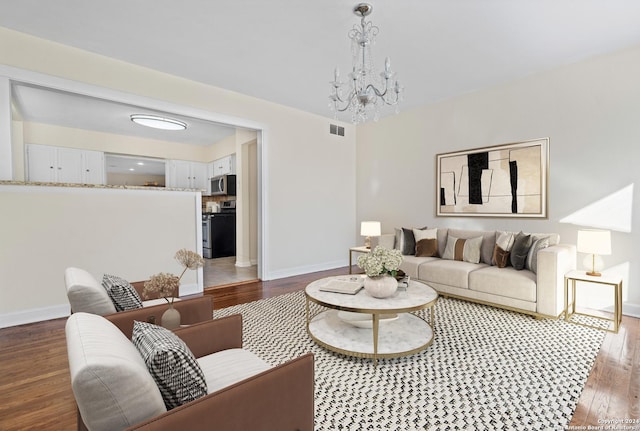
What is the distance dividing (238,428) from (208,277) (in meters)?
4.44

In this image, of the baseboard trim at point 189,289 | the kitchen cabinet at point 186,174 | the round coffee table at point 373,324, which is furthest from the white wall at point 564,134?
the kitchen cabinet at point 186,174

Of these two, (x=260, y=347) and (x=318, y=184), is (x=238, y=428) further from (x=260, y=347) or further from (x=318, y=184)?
(x=318, y=184)

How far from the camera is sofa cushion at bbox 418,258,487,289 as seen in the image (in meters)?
3.63

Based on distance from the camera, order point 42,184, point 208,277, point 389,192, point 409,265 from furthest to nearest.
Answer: point 389,192 < point 208,277 < point 409,265 < point 42,184

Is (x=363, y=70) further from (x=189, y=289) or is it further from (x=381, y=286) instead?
(x=189, y=289)

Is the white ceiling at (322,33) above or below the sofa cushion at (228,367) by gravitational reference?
above

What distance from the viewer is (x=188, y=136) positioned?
6.84m

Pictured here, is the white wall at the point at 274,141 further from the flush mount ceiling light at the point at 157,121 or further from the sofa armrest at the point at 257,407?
the sofa armrest at the point at 257,407

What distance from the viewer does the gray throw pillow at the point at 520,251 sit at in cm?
345

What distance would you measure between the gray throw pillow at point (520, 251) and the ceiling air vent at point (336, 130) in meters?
3.54

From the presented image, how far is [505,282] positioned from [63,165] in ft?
25.4

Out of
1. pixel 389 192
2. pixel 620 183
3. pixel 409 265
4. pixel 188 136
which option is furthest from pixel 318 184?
pixel 620 183

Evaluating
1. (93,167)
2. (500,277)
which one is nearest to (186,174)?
(93,167)

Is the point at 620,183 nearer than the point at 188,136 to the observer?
Yes
